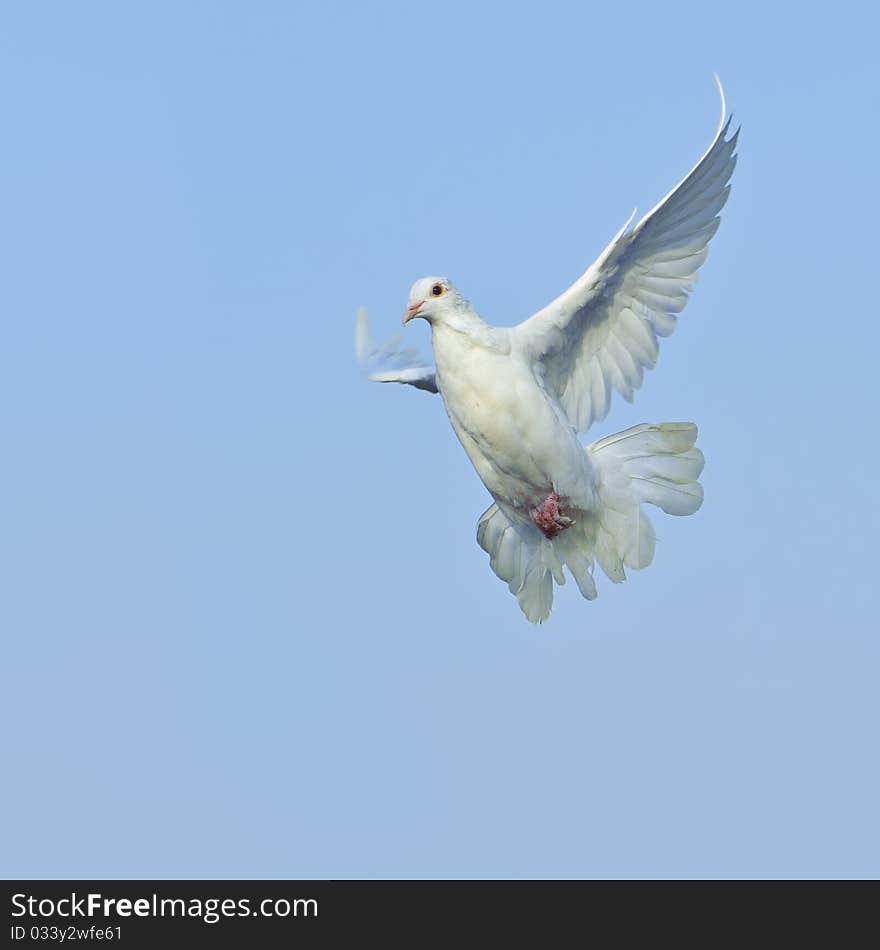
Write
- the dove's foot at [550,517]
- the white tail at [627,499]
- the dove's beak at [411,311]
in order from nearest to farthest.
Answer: the dove's beak at [411,311] < the dove's foot at [550,517] < the white tail at [627,499]

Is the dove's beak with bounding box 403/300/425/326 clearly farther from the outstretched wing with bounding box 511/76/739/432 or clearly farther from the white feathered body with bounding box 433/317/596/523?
the outstretched wing with bounding box 511/76/739/432

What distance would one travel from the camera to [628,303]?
70.9 ft

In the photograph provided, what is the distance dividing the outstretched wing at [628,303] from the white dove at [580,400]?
13 mm

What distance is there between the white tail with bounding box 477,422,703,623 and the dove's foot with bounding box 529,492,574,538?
11.2 inches

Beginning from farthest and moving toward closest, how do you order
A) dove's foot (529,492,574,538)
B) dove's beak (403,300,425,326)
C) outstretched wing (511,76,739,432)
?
dove's foot (529,492,574,538)
dove's beak (403,300,425,326)
outstretched wing (511,76,739,432)

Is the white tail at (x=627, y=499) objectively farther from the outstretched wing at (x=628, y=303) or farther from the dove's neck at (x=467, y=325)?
the dove's neck at (x=467, y=325)

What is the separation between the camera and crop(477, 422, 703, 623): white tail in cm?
2198

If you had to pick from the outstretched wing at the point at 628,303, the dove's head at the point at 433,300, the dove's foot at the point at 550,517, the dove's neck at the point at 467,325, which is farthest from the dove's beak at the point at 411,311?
the dove's foot at the point at 550,517

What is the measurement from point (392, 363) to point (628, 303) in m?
3.07

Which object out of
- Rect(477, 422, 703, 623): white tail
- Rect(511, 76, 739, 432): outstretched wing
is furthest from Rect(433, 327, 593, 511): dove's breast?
Rect(477, 422, 703, 623): white tail

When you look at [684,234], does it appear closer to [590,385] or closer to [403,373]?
[590,385]

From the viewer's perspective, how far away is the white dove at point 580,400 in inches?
824

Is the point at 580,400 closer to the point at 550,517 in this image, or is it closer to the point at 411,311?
the point at 550,517
